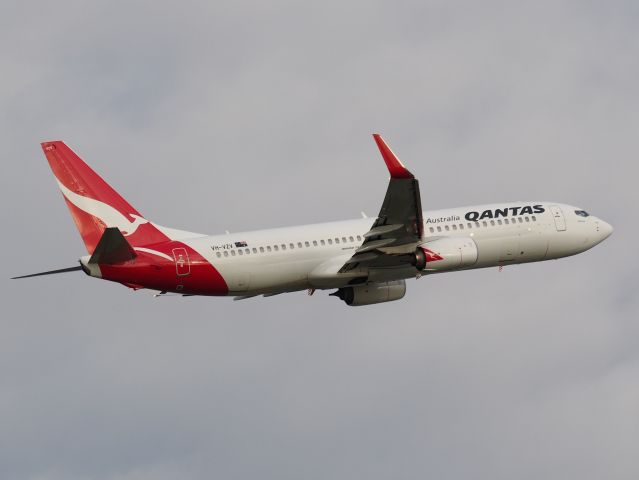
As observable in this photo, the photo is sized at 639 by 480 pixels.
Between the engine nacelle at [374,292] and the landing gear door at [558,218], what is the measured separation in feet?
27.5

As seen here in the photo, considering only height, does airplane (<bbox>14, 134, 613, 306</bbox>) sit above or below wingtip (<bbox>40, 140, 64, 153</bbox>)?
below

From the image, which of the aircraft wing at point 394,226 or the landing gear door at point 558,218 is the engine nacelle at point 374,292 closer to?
the aircraft wing at point 394,226

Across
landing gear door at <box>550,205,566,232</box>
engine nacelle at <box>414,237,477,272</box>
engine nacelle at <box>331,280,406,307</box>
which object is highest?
landing gear door at <box>550,205,566,232</box>

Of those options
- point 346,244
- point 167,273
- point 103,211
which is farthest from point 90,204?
point 346,244

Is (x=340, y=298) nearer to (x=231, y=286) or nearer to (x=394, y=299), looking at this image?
(x=394, y=299)

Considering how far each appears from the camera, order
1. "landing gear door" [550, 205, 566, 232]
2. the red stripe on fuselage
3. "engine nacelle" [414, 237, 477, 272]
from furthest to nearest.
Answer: "landing gear door" [550, 205, 566, 232], "engine nacelle" [414, 237, 477, 272], the red stripe on fuselage

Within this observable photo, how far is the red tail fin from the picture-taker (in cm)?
6456

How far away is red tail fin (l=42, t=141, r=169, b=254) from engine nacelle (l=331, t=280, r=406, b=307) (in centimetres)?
1008

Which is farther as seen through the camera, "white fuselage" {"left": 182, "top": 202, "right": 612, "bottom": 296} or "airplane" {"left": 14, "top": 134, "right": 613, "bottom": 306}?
"white fuselage" {"left": 182, "top": 202, "right": 612, "bottom": 296}

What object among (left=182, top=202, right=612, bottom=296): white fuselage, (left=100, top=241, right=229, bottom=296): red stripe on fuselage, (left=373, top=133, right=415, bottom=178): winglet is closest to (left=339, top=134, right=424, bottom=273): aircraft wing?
(left=373, top=133, right=415, bottom=178): winglet

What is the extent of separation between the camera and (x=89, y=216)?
64.6 meters

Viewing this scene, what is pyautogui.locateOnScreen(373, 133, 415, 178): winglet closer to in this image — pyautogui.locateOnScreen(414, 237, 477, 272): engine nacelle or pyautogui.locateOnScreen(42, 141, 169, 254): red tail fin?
pyautogui.locateOnScreen(414, 237, 477, 272): engine nacelle

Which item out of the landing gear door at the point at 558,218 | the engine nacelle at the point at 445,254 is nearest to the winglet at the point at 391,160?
the engine nacelle at the point at 445,254

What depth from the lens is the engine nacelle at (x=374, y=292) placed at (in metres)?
69.9
